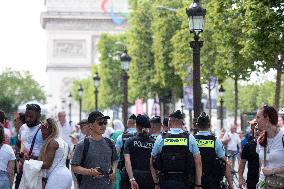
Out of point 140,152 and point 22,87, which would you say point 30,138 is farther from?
point 22,87

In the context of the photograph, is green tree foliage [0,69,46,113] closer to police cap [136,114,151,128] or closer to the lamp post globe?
the lamp post globe

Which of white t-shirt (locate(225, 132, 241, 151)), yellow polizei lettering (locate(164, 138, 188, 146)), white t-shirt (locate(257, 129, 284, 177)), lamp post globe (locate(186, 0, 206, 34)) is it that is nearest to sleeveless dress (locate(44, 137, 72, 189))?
yellow polizei lettering (locate(164, 138, 188, 146))

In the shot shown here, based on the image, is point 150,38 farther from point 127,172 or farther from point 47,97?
point 47,97

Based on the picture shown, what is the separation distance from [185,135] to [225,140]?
21644mm

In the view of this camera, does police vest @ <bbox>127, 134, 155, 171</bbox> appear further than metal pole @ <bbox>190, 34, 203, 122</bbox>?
No

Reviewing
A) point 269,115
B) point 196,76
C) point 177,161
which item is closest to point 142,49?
point 196,76

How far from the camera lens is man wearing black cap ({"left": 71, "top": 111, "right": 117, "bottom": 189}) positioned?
39.3 ft

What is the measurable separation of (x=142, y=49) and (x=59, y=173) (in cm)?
5436

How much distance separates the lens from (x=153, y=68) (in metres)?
65.5

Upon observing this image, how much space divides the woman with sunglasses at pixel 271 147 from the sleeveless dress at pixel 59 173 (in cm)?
250

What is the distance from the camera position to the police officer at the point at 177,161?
12742 mm

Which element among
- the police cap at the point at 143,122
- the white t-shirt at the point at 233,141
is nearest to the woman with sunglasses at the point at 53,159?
the police cap at the point at 143,122

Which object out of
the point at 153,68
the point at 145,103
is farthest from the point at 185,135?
the point at 145,103

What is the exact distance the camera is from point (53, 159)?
12.2m
